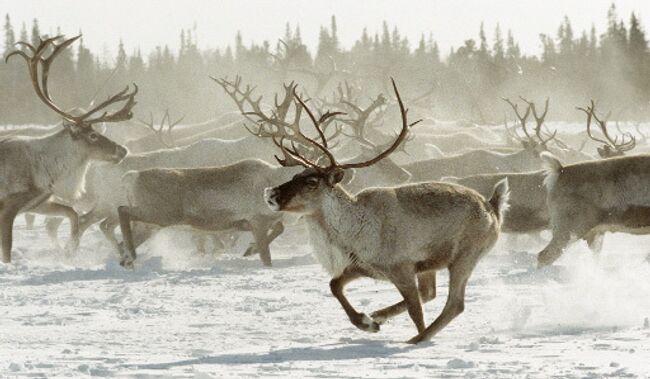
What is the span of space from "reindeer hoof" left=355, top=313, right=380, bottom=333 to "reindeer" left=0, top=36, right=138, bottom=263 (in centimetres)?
537

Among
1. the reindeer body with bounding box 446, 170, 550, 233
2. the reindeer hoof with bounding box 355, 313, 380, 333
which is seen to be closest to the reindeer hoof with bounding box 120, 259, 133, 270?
the reindeer body with bounding box 446, 170, 550, 233

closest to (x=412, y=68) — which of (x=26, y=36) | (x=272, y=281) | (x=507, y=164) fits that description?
(x=26, y=36)

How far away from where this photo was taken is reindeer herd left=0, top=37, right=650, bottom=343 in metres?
6.62

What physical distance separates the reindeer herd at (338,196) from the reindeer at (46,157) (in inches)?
0.5

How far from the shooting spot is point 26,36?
100500 millimetres

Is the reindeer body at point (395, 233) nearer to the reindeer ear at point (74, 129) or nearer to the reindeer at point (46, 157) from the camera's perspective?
the reindeer at point (46, 157)

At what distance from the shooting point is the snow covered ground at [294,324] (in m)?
5.41

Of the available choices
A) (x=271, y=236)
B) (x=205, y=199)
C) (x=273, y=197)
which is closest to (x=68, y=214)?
(x=205, y=199)

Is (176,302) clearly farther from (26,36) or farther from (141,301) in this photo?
(26,36)

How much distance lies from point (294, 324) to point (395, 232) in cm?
101

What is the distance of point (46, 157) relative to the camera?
450 inches

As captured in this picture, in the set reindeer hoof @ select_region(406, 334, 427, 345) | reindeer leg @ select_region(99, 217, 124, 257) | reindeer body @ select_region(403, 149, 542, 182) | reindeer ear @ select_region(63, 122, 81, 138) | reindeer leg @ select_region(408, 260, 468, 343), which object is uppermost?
reindeer ear @ select_region(63, 122, 81, 138)

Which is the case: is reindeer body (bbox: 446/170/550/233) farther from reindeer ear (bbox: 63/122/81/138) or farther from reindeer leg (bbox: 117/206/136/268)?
reindeer ear (bbox: 63/122/81/138)

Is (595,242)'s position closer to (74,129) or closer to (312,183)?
(312,183)
